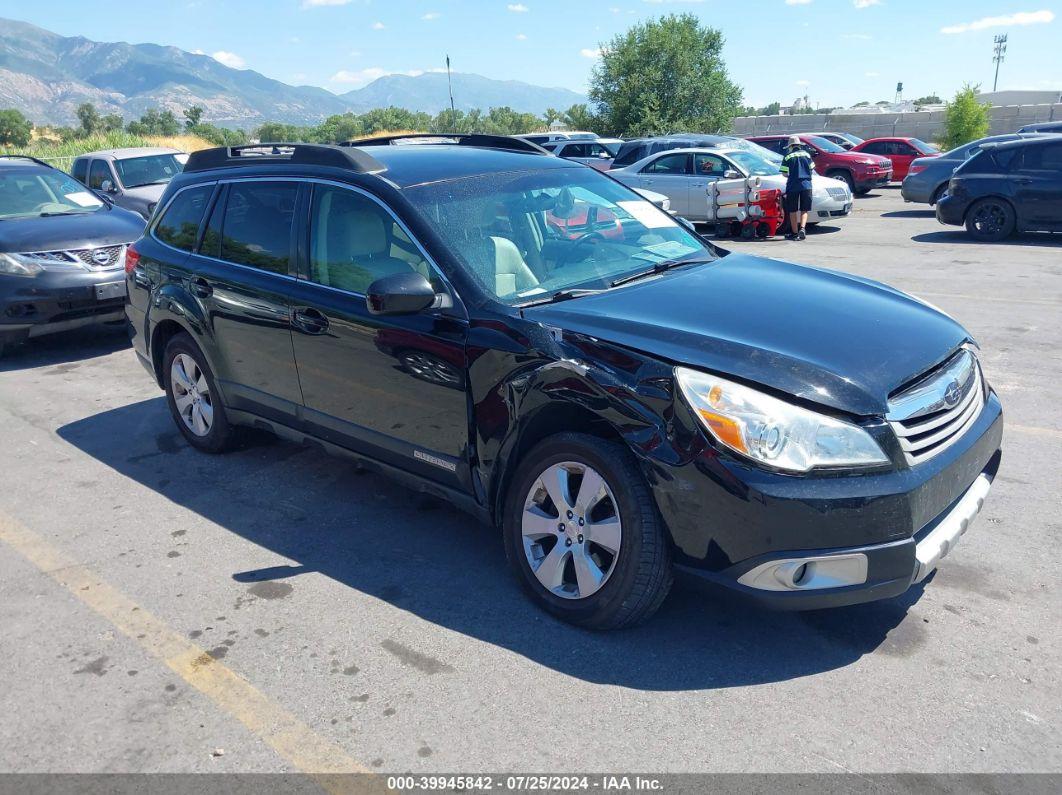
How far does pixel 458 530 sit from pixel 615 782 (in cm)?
196

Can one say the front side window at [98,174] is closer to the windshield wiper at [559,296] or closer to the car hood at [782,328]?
the windshield wiper at [559,296]

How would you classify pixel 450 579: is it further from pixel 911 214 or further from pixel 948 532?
pixel 911 214

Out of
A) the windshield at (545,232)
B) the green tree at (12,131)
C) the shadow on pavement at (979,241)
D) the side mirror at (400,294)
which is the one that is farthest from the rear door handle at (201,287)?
the green tree at (12,131)

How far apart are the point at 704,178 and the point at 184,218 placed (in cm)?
1217

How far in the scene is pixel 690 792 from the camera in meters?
2.59

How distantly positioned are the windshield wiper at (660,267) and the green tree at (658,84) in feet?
134

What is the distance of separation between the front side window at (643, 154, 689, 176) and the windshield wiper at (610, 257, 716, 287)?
12.7m

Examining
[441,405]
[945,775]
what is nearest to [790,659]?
[945,775]

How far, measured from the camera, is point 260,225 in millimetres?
4832

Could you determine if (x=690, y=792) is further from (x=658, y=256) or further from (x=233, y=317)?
(x=233, y=317)

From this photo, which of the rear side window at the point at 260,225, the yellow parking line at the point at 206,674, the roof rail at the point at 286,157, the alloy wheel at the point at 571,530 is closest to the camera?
the yellow parking line at the point at 206,674

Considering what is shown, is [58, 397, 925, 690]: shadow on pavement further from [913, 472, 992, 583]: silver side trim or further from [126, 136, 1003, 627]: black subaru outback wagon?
[913, 472, 992, 583]: silver side trim

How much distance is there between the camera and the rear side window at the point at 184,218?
5.38m

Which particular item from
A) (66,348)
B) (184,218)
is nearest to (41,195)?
(66,348)
